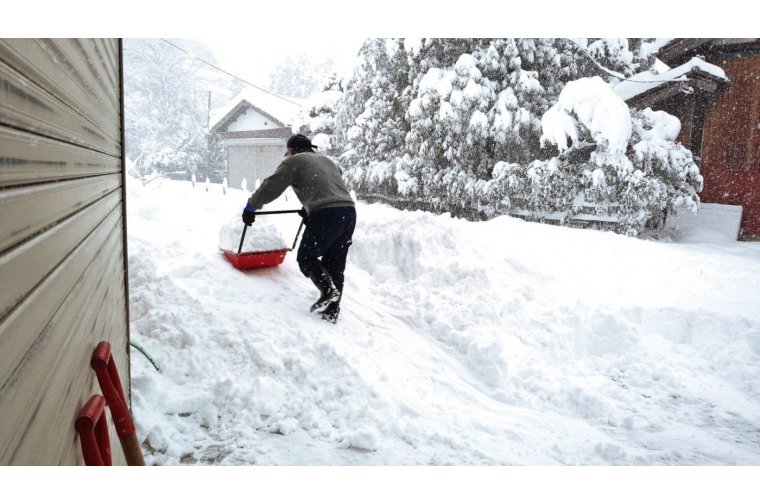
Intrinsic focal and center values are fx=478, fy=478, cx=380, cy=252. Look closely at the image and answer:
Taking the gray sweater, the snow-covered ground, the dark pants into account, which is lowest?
the snow-covered ground

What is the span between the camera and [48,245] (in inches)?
42.0

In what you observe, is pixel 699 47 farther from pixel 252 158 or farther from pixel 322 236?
pixel 252 158

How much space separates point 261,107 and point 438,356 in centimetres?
1623

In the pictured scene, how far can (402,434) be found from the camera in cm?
275

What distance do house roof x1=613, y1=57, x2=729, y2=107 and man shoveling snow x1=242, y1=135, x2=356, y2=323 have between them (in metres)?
9.65

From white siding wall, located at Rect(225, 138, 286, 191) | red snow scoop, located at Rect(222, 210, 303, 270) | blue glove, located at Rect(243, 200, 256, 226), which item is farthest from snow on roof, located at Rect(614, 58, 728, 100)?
white siding wall, located at Rect(225, 138, 286, 191)

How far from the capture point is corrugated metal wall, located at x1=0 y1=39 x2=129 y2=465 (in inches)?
31.9

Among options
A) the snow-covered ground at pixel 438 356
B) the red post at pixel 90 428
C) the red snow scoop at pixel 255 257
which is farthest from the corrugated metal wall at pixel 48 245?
the red snow scoop at pixel 255 257

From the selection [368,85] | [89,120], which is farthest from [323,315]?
[368,85]

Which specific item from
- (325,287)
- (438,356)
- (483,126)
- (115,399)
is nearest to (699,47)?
(483,126)

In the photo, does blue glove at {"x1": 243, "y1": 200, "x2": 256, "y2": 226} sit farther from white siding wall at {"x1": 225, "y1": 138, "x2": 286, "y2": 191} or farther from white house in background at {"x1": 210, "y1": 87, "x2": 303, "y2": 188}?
white siding wall at {"x1": 225, "y1": 138, "x2": 286, "y2": 191}
